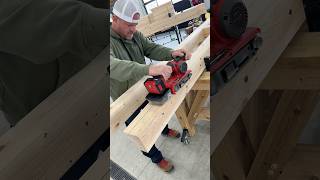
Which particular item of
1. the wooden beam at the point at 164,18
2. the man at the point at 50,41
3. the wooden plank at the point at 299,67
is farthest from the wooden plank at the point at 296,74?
the man at the point at 50,41

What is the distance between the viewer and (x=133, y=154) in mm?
231

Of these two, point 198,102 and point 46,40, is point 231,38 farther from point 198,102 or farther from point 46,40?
point 46,40

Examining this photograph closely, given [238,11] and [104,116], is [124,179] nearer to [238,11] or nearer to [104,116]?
[104,116]

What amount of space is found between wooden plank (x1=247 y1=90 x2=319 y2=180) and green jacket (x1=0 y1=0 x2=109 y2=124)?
20.0 inches

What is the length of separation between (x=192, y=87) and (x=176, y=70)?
33mm

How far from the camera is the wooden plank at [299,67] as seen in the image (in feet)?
1.57

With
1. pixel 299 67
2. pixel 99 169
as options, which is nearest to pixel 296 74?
pixel 299 67

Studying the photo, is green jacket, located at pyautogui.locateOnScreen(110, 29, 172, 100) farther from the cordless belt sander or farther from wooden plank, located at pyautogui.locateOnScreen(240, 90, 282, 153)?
wooden plank, located at pyautogui.locateOnScreen(240, 90, 282, 153)

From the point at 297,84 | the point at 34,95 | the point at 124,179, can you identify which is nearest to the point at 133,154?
the point at 124,179

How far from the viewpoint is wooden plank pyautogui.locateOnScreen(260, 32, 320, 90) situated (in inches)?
18.8

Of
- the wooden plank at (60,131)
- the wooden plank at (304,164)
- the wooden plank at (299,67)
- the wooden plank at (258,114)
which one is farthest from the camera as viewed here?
the wooden plank at (304,164)

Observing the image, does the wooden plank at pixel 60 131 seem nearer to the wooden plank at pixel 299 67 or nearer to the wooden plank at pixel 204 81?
the wooden plank at pixel 204 81

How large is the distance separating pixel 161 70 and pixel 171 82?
0.02 metres

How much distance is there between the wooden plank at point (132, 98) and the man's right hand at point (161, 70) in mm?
13
